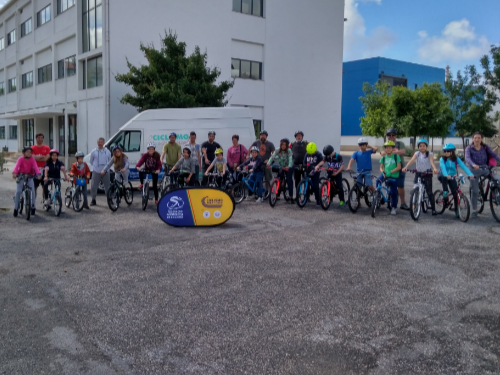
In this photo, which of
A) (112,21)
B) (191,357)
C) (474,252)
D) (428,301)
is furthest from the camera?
(112,21)

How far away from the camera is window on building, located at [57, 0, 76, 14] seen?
27578 millimetres

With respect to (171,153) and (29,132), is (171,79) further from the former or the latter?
(29,132)

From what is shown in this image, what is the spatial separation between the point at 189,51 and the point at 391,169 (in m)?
17.5

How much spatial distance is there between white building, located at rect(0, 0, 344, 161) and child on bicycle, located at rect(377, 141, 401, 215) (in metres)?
15.9

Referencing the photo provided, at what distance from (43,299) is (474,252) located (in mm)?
6455

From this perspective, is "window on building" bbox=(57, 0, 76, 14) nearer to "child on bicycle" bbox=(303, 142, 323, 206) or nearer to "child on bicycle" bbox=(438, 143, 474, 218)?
"child on bicycle" bbox=(303, 142, 323, 206)

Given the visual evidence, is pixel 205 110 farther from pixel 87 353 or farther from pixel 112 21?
pixel 87 353

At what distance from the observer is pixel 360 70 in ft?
225

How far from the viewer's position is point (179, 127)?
15555 millimetres

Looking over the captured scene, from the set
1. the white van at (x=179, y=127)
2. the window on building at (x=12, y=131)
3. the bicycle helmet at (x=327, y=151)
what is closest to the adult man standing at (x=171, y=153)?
the white van at (x=179, y=127)

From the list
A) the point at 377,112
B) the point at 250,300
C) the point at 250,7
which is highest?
the point at 250,7

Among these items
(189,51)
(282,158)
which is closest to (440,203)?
(282,158)

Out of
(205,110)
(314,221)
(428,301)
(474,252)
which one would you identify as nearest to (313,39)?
(205,110)

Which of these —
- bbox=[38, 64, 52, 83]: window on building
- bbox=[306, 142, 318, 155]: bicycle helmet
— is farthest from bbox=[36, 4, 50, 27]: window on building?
bbox=[306, 142, 318, 155]: bicycle helmet
